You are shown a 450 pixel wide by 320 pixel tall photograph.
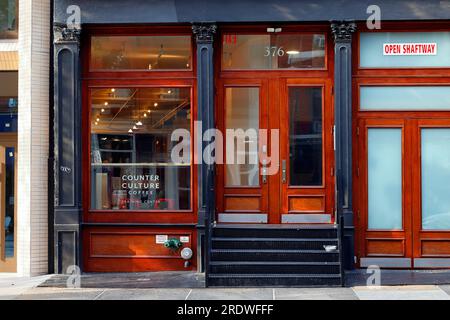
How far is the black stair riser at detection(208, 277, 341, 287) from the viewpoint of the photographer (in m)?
10.8

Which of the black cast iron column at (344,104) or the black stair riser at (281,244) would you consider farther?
the black cast iron column at (344,104)

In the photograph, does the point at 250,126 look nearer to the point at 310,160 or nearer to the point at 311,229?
the point at 310,160

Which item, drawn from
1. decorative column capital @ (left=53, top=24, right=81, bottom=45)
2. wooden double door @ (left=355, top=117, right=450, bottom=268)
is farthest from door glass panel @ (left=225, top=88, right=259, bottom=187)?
decorative column capital @ (left=53, top=24, right=81, bottom=45)

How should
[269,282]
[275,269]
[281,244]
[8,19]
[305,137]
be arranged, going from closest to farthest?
[269,282]
[275,269]
[281,244]
[305,137]
[8,19]

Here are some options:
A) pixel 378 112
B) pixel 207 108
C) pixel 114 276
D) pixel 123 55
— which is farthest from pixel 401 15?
pixel 114 276

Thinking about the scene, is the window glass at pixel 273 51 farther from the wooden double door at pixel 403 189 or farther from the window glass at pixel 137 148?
the wooden double door at pixel 403 189

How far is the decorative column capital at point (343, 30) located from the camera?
11789mm

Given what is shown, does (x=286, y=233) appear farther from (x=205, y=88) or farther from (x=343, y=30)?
(x=343, y=30)

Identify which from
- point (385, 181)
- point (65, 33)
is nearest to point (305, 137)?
point (385, 181)

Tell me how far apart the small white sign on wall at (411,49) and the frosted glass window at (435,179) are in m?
1.33

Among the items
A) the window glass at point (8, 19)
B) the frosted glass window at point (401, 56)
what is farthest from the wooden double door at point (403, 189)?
the window glass at point (8, 19)

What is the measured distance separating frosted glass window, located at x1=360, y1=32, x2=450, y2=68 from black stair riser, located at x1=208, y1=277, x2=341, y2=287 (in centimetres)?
383

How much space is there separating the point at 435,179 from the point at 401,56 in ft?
7.15

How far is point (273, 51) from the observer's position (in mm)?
12219
